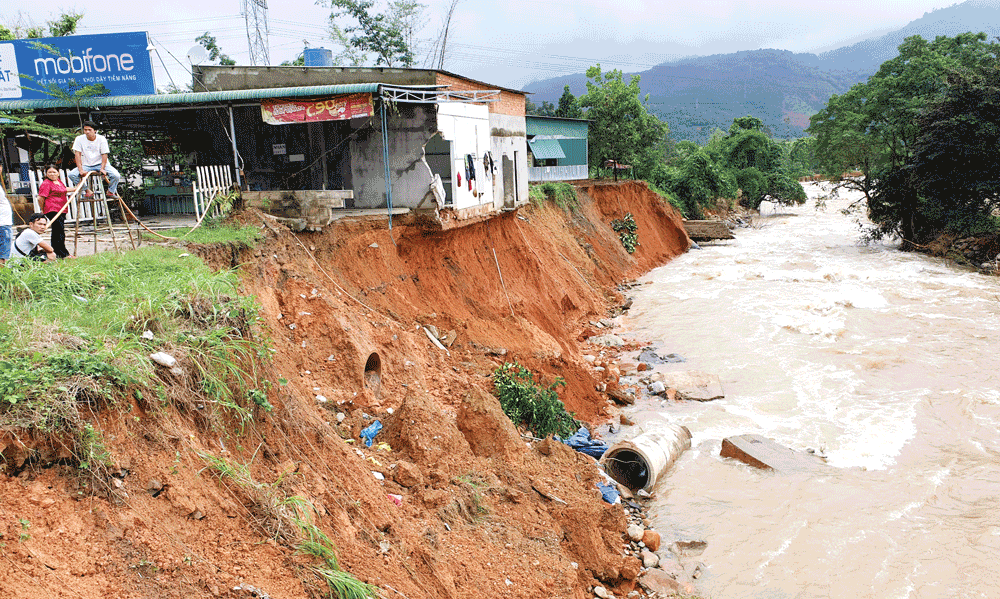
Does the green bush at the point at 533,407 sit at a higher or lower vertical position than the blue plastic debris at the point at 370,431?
lower

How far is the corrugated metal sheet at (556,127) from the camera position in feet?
97.5

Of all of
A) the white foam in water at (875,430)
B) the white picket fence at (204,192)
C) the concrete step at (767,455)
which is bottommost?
the white foam in water at (875,430)

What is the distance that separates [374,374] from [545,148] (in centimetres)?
2330

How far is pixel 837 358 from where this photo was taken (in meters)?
15.1

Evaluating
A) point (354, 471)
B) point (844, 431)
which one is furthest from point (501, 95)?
point (354, 471)

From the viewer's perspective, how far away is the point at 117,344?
4.95 metres

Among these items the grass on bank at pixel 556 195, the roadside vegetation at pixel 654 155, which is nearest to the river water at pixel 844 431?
the grass on bank at pixel 556 195

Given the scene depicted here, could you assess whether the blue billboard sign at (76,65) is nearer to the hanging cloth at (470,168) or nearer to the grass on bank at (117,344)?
the hanging cloth at (470,168)

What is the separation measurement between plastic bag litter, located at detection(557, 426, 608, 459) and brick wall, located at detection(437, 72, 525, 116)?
8042 millimetres

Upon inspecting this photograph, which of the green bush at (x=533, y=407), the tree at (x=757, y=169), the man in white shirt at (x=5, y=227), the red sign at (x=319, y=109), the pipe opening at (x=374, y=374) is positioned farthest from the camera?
the tree at (x=757, y=169)

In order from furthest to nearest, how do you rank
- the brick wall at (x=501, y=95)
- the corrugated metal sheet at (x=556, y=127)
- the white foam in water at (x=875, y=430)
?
the corrugated metal sheet at (x=556, y=127) < the brick wall at (x=501, y=95) < the white foam in water at (x=875, y=430)

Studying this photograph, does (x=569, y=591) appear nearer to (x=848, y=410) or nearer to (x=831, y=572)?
(x=831, y=572)

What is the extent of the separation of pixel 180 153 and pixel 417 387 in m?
11.9

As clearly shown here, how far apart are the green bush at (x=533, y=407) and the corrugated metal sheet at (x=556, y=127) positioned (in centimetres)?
1922
